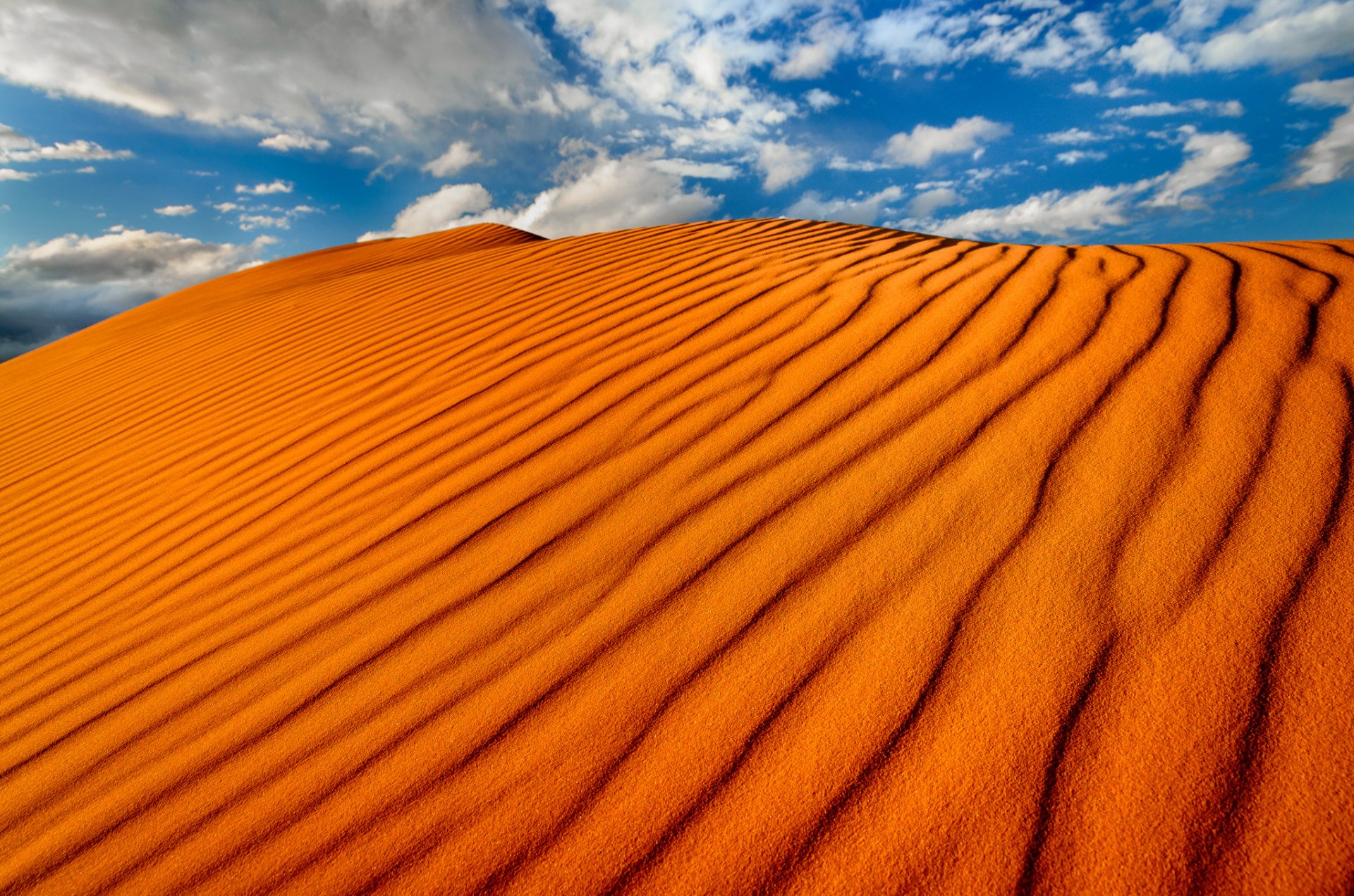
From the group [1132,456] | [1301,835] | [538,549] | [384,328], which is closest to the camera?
[1301,835]

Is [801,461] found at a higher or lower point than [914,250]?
lower

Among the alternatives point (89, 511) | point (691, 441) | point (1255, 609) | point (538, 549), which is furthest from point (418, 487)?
point (1255, 609)

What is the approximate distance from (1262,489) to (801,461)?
2.92ft

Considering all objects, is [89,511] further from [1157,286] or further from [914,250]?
[1157,286]

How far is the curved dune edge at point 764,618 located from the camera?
0.89 m

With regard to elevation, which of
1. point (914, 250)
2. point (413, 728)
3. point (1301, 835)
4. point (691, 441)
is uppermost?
point (914, 250)

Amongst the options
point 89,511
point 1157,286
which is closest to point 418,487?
A: point 89,511

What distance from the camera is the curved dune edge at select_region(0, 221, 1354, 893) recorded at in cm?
89

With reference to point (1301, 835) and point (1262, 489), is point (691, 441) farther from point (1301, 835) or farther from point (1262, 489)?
point (1301, 835)

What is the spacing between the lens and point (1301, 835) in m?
0.78

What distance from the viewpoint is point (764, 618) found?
124 cm

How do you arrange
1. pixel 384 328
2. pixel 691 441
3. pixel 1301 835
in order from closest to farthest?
pixel 1301 835 → pixel 691 441 → pixel 384 328

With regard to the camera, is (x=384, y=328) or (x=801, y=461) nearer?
(x=801, y=461)

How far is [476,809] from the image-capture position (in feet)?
3.33
